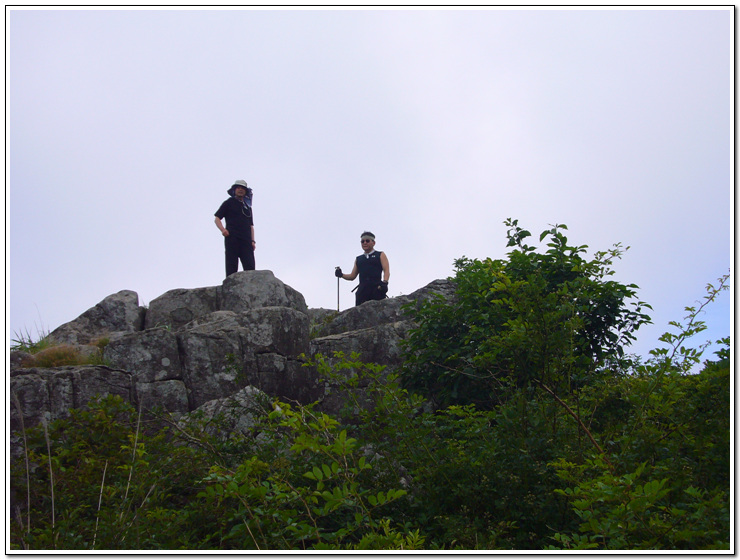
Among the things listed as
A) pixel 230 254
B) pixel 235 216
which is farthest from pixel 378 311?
pixel 235 216

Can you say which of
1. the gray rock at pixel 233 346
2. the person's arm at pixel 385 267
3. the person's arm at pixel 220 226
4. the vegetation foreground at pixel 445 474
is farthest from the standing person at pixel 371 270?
the vegetation foreground at pixel 445 474

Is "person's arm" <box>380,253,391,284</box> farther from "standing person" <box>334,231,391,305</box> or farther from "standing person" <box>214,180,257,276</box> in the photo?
"standing person" <box>214,180,257,276</box>

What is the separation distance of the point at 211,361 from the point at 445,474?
15.1 ft

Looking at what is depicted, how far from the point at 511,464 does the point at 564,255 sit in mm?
3673

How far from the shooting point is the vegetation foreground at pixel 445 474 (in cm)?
270

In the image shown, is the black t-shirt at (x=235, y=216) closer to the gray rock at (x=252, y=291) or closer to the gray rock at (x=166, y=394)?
the gray rock at (x=252, y=291)

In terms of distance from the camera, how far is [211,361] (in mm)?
7547

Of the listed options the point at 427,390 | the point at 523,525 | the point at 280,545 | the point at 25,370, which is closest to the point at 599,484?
the point at 523,525

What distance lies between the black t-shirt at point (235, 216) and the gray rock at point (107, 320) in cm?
203

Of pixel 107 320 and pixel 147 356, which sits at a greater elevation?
pixel 107 320

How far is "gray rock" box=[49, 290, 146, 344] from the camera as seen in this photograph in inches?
375

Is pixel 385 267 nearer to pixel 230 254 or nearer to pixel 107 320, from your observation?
pixel 230 254

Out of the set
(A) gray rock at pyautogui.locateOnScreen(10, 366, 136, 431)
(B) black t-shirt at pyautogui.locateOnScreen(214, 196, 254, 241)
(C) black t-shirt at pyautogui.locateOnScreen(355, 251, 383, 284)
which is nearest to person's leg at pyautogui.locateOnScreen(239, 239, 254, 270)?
(B) black t-shirt at pyautogui.locateOnScreen(214, 196, 254, 241)

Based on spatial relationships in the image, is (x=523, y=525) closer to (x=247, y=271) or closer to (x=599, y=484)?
(x=599, y=484)
